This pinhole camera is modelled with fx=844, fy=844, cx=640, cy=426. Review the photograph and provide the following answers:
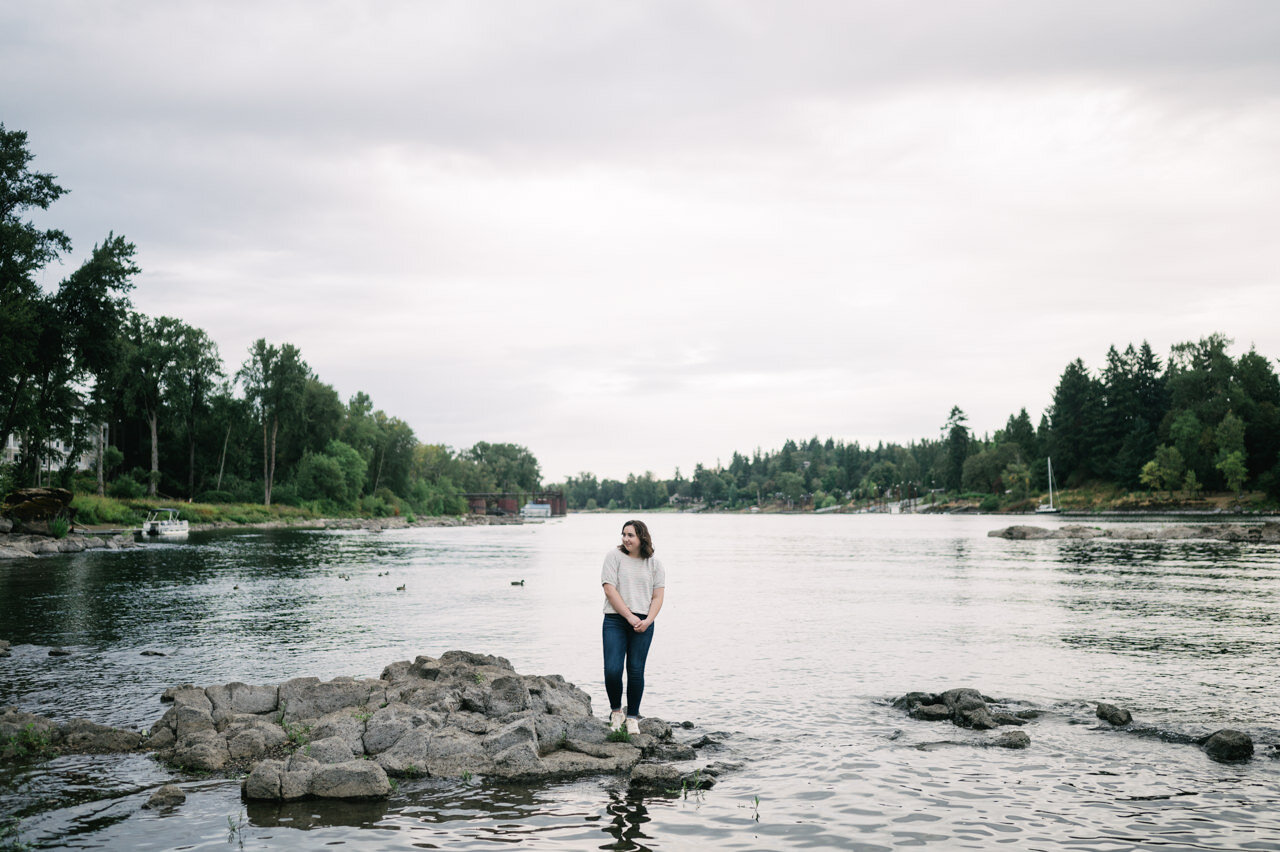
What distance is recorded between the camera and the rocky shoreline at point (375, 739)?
11.0 m

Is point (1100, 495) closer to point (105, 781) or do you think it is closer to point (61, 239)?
point (61, 239)

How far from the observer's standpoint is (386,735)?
1216cm

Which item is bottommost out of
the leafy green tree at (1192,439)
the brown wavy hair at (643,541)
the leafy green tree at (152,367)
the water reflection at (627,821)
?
the water reflection at (627,821)

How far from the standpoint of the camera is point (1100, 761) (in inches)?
491

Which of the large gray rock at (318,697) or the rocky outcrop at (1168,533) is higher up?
the large gray rock at (318,697)

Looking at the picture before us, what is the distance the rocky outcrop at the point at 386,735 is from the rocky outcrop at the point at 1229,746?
7843 mm

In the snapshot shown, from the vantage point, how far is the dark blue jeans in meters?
12.3

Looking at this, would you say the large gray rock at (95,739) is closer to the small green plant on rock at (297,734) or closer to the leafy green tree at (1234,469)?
the small green plant on rock at (297,734)

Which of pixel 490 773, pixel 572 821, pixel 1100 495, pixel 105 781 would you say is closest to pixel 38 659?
pixel 105 781

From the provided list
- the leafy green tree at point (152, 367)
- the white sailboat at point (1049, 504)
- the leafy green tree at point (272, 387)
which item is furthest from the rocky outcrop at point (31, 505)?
the white sailboat at point (1049, 504)

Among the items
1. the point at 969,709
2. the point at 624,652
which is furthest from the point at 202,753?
the point at 969,709

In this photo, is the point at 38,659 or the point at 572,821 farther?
the point at 38,659

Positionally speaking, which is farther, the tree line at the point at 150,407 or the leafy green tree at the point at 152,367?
the leafy green tree at the point at 152,367

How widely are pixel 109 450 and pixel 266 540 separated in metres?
30.5
